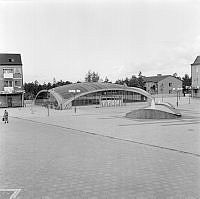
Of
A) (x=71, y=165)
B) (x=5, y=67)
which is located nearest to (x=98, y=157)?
(x=71, y=165)

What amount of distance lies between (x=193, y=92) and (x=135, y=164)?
62.9 m

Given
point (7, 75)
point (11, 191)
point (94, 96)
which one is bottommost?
point (11, 191)

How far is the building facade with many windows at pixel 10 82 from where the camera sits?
2148 inches

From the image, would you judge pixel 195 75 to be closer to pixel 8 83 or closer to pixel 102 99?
pixel 102 99

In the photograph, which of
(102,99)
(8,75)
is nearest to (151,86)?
(102,99)

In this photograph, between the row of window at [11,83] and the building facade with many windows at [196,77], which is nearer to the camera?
the row of window at [11,83]

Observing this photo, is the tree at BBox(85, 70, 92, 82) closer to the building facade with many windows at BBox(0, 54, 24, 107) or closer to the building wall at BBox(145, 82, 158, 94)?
the building wall at BBox(145, 82, 158, 94)

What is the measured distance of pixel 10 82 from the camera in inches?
2167

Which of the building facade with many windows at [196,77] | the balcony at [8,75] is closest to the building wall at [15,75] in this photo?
the balcony at [8,75]

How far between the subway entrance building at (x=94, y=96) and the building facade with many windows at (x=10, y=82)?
6026 millimetres

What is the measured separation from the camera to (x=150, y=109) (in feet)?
82.4

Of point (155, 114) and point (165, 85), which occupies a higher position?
point (165, 85)

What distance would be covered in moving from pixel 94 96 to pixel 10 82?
54.2 ft

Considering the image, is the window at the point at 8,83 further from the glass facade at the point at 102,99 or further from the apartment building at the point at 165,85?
the apartment building at the point at 165,85
